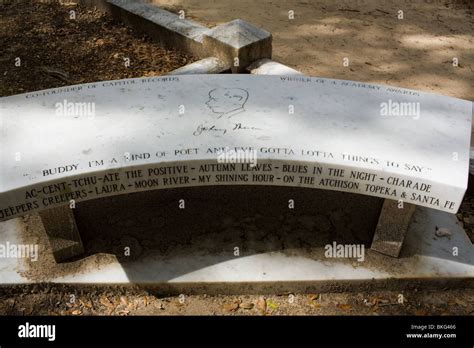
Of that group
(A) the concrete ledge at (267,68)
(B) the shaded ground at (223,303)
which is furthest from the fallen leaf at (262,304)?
(A) the concrete ledge at (267,68)

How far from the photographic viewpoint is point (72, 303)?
353 centimetres

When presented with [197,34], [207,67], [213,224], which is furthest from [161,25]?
→ [213,224]

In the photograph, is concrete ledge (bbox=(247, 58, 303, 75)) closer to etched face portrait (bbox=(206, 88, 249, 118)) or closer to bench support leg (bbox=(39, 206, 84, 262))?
etched face portrait (bbox=(206, 88, 249, 118))

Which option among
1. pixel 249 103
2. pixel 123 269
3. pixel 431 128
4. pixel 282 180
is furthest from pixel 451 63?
pixel 123 269

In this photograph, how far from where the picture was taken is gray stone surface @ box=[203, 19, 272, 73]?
5273 millimetres

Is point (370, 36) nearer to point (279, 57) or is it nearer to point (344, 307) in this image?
point (279, 57)

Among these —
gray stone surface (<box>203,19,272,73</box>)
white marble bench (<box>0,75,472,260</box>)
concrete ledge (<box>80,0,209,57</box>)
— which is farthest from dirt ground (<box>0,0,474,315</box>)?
gray stone surface (<box>203,19,272,73</box>)

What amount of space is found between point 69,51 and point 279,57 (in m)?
2.99

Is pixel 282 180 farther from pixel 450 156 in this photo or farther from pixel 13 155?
pixel 13 155

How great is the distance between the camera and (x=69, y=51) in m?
6.60

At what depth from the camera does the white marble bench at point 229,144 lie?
10.4ft

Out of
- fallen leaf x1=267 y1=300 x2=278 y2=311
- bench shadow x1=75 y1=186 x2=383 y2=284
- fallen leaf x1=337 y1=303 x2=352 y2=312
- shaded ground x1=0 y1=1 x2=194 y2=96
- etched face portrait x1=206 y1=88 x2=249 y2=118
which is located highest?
etched face portrait x1=206 y1=88 x2=249 y2=118

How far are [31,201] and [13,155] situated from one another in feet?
1.43

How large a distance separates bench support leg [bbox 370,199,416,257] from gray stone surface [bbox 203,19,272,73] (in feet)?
8.52
